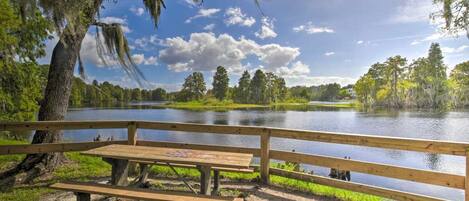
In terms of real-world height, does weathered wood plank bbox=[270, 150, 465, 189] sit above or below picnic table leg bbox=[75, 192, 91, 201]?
above

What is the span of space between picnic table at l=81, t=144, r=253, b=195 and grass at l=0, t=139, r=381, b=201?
124 centimetres

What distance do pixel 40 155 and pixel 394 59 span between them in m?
76.5

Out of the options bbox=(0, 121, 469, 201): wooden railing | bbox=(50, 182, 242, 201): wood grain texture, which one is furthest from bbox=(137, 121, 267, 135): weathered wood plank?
bbox=(50, 182, 242, 201): wood grain texture

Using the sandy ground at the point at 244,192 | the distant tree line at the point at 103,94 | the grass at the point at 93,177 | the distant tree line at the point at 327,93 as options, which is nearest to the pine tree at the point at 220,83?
the distant tree line at the point at 103,94

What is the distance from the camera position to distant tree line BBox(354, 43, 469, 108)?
59.3 metres

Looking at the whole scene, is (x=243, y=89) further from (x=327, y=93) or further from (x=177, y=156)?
(x=177, y=156)

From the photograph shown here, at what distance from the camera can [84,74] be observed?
19.0 ft

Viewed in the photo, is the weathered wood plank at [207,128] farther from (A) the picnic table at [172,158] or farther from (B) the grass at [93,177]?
(A) the picnic table at [172,158]

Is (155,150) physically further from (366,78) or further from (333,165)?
(366,78)

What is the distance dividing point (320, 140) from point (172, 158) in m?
2.08

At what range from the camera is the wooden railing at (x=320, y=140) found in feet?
10.9

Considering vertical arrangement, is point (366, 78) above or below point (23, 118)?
above

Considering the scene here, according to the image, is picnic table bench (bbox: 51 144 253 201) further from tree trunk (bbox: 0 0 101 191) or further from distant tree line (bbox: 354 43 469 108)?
distant tree line (bbox: 354 43 469 108)

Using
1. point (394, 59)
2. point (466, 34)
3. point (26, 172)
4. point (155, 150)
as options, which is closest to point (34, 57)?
point (26, 172)
